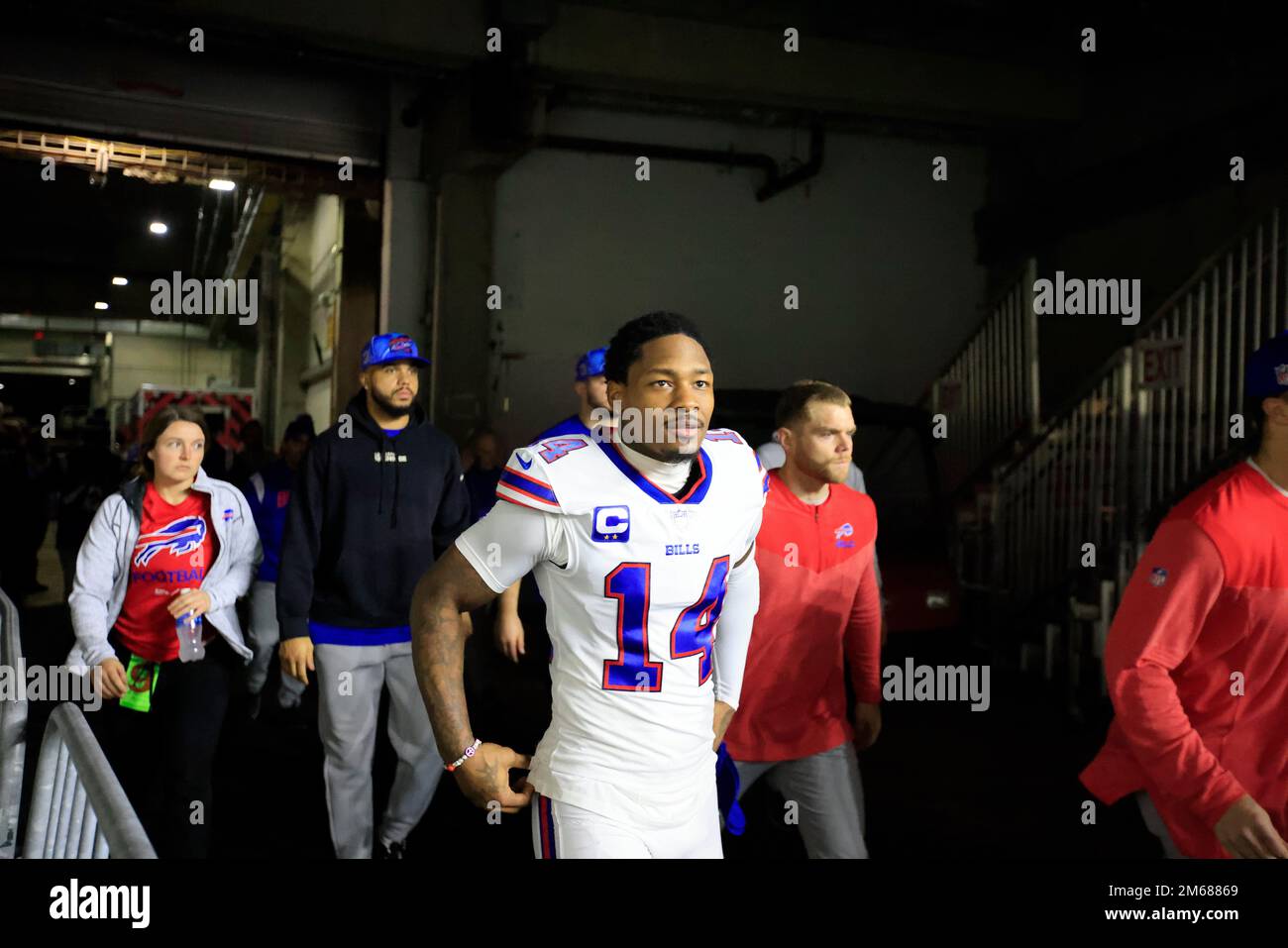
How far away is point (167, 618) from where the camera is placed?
4273 mm

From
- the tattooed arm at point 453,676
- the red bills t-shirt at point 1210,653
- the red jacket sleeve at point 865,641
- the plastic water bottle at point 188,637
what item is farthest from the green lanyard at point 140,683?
the red bills t-shirt at point 1210,653

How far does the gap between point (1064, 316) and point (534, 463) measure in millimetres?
11767

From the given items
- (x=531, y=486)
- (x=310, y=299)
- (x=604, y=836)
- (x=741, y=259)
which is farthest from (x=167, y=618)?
(x=310, y=299)

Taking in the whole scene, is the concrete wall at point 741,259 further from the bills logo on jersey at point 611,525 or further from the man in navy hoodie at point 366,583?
the bills logo on jersey at point 611,525

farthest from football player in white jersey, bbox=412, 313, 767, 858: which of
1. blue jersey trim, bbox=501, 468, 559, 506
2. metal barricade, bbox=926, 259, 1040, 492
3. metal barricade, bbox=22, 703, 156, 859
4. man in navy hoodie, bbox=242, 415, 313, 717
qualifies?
metal barricade, bbox=926, 259, 1040, 492

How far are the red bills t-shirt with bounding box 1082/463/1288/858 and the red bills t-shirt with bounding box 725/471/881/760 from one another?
3.51ft

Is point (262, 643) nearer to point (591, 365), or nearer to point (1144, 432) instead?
point (591, 365)

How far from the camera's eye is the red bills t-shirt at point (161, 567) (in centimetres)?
425

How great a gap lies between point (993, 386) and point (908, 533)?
2502mm

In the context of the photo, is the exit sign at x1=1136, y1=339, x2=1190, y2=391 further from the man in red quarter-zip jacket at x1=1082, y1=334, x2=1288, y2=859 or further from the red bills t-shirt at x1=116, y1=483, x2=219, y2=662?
the red bills t-shirt at x1=116, y1=483, x2=219, y2=662

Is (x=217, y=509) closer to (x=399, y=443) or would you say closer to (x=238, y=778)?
(x=399, y=443)

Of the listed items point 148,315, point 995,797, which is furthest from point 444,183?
point 148,315

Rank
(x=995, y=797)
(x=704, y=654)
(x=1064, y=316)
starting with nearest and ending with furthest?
(x=704, y=654)
(x=995, y=797)
(x=1064, y=316)
